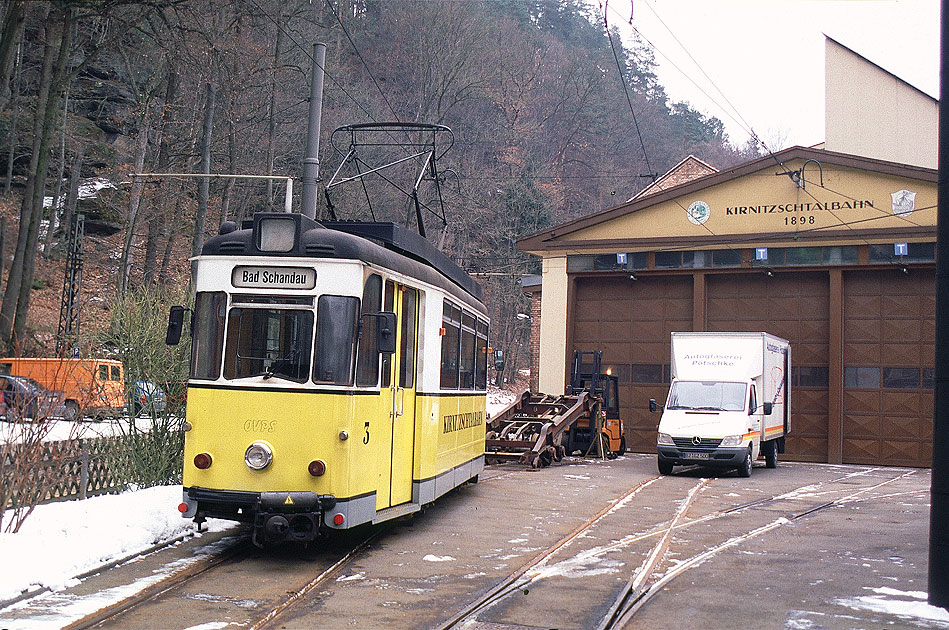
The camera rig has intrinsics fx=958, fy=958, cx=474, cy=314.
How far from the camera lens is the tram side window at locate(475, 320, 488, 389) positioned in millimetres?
14884

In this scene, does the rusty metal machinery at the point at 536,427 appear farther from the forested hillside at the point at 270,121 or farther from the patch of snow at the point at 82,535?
the patch of snow at the point at 82,535

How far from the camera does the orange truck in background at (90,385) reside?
380 inches

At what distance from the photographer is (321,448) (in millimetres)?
8906

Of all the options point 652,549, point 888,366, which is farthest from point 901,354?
point 652,549

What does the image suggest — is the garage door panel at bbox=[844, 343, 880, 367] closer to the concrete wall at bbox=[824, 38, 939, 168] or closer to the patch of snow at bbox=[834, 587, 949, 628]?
the concrete wall at bbox=[824, 38, 939, 168]

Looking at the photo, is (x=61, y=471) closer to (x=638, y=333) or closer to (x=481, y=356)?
(x=481, y=356)

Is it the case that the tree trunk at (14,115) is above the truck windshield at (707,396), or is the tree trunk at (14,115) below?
above

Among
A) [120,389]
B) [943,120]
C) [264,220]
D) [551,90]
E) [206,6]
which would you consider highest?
[551,90]

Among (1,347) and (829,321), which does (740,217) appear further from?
(1,347)

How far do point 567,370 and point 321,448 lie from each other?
63.9 feet

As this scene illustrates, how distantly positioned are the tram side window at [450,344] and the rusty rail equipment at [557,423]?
792 cm

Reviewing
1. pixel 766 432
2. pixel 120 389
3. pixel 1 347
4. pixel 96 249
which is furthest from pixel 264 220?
pixel 96 249

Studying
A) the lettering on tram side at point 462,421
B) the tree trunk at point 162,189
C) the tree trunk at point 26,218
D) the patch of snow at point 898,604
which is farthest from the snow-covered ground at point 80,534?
the tree trunk at point 162,189

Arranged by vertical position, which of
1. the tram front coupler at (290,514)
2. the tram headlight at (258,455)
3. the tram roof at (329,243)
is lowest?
the tram front coupler at (290,514)
